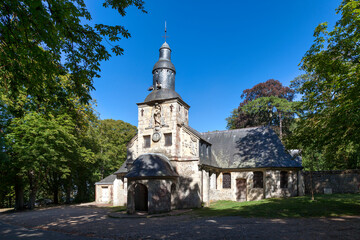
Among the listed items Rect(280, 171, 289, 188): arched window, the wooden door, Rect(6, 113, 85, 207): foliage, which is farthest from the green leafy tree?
Rect(6, 113, 85, 207): foliage

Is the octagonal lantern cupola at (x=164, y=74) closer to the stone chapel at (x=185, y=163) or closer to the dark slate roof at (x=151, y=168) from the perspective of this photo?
the stone chapel at (x=185, y=163)

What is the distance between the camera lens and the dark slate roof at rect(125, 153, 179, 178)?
57.9 feet

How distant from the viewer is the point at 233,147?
27047mm

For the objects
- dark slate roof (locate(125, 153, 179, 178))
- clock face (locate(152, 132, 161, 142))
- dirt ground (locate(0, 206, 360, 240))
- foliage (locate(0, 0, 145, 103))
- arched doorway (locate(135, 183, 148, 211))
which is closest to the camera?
foliage (locate(0, 0, 145, 103))

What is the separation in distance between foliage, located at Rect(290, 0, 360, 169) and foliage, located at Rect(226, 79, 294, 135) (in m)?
23.1

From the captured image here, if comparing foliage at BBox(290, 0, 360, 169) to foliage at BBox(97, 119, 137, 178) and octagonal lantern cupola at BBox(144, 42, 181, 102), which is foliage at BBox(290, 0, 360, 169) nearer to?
octagonal lantern cupola at BBox(144, 42, 181, 102)

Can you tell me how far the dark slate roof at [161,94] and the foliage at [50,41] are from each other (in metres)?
13.3

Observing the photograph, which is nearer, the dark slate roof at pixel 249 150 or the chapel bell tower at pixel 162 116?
the chapel bell tower at pixel 162 116

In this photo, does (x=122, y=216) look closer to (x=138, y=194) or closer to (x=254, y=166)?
(x=138, y=194)

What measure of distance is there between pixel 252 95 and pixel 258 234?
118ft

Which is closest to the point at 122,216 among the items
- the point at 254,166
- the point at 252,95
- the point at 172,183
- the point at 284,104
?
the point at 172,183

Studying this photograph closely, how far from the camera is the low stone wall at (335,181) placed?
2617 centimetres

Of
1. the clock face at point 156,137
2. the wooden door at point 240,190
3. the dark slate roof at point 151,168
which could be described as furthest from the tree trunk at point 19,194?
the wooden door at point 240,190

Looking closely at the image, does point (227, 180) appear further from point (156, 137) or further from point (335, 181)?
point (335, 181)
